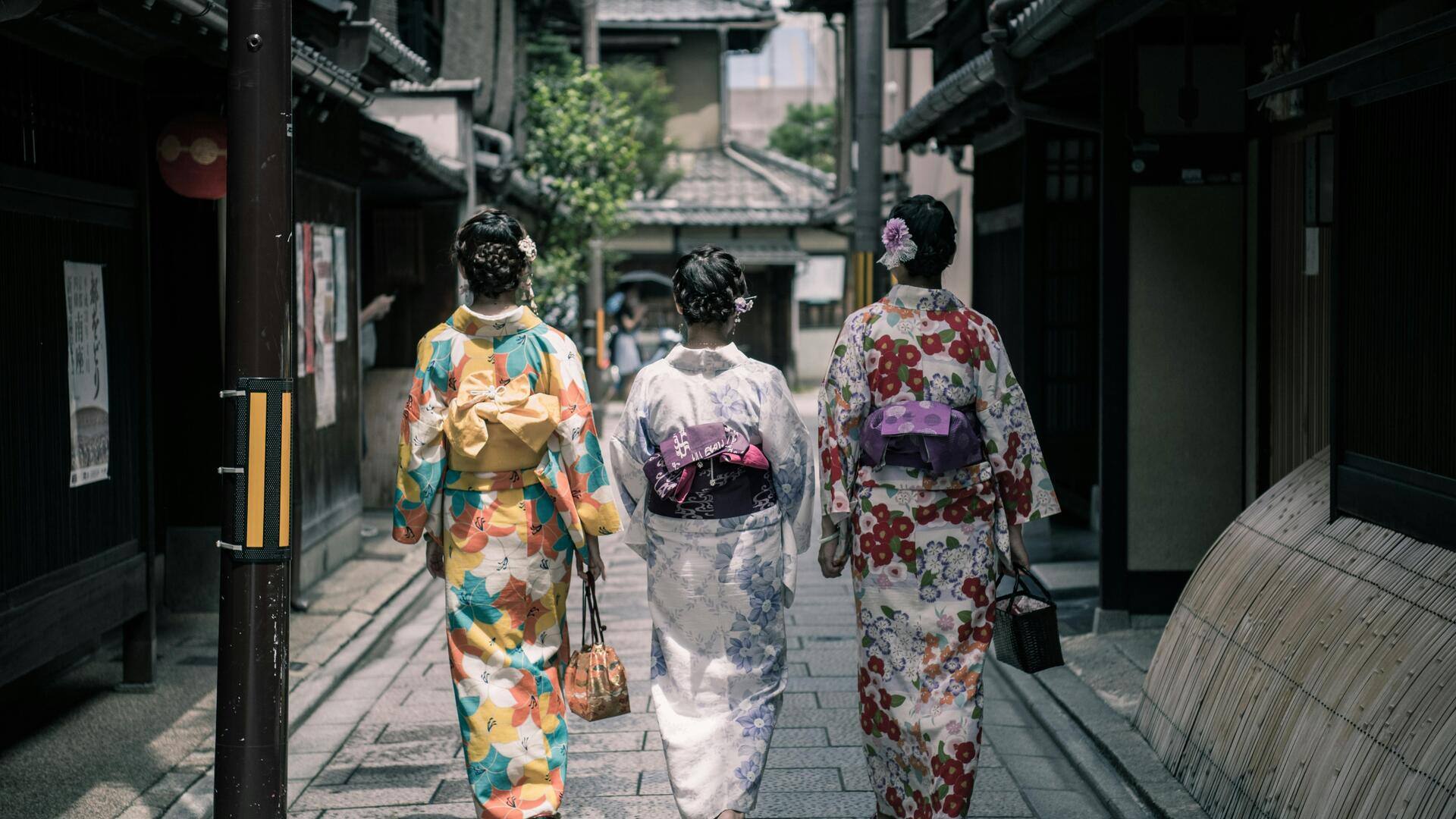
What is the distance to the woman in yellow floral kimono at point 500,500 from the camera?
5.59 m

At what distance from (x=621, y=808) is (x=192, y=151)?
4892 millimetres

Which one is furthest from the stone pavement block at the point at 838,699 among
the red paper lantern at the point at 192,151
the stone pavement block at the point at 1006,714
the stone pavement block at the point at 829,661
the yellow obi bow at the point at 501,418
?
the red paper lantern at the point at 192,151

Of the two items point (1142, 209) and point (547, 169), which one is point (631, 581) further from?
point (547, 169)

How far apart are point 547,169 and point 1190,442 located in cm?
1473

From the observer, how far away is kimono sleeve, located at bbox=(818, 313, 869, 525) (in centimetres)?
559

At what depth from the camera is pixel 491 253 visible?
220 inches

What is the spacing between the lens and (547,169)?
2211 cm

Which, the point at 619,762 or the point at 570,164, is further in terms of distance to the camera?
the point at 570,164

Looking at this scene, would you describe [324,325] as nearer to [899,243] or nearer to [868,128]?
[868,128]

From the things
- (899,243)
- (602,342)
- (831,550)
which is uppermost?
(899,243)

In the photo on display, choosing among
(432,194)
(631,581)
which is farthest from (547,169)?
(631,581)

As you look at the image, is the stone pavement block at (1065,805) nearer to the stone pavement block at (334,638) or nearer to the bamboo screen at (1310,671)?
the bamboo screen at (1310,671)

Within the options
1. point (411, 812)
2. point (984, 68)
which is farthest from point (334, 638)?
point (984, 68)

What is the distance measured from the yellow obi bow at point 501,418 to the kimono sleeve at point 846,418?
3.46 feet
